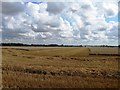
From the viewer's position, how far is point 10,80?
20.4m


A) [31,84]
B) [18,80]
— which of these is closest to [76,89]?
[31,84]

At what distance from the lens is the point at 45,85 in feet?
61.9

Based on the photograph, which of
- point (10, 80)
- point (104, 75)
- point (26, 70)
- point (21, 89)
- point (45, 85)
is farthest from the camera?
point (26, 70)

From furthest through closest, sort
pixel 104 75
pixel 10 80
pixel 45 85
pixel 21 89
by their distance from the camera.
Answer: pixel 104 75, pixel 10 80, pixel 45 85, pixel 21 89

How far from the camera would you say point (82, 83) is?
64.3ft

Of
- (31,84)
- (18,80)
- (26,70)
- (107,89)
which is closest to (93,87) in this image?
(107,89)

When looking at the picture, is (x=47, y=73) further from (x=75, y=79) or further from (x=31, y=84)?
(x=31, y=84)

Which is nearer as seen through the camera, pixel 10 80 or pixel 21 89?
pixel 21 89

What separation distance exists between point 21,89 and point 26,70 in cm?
890

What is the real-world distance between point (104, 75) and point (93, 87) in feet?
19.7

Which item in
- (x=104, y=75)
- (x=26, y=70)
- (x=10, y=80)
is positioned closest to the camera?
(x=10, y=80)

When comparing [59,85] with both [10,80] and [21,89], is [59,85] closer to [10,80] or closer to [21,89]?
[21,89]

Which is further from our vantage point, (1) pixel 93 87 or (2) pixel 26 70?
(2) pixel 26 70

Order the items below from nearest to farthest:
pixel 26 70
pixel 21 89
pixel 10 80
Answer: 1. pixel 21 89
2. pixel 10 80
3. pixel 26 70
